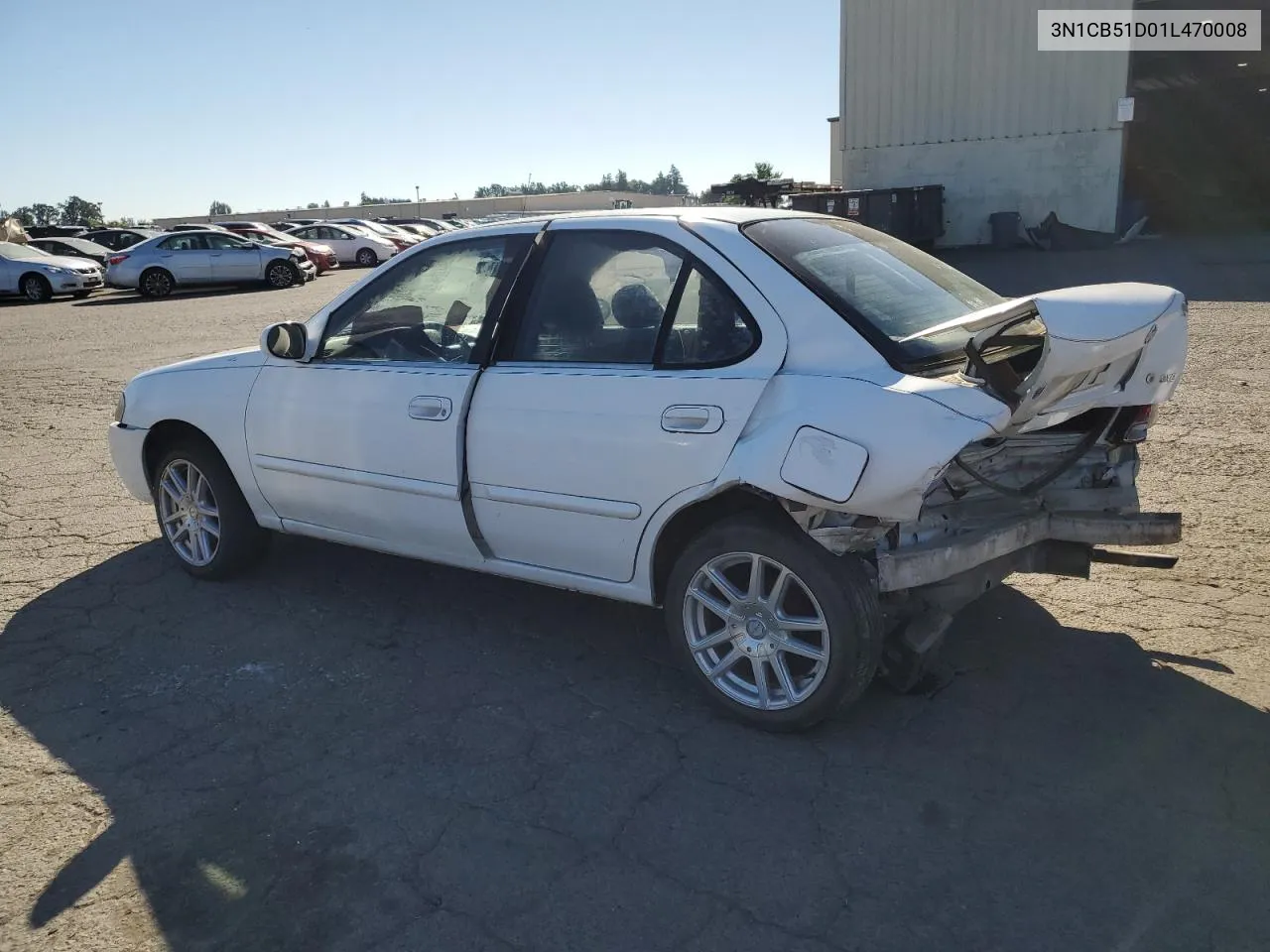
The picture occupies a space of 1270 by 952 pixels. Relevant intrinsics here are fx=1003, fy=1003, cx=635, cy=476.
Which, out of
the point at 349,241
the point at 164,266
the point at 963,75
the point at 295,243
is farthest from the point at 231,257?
the point at 963,75

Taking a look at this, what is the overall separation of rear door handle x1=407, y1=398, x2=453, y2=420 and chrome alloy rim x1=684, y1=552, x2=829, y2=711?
4.08 ft

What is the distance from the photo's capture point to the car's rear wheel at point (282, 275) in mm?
25000

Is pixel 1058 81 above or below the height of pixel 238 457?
above

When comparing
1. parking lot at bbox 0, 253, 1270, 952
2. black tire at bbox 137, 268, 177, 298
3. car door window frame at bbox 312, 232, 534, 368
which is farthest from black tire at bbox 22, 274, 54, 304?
car door window frame at bbox 312, 232, 534, 368

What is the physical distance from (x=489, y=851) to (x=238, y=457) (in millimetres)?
2656

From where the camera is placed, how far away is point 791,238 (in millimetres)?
3738

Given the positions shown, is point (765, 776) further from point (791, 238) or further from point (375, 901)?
point (791, 238)

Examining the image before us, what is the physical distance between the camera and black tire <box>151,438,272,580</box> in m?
4.91

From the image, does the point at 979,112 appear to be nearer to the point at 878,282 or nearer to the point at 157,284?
the point at 157,284

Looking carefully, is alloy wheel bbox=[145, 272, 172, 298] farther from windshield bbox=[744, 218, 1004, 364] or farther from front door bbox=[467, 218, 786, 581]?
windshield bbox=[744, 218, 1004, 364]

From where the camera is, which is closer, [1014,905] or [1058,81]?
[1014,905]

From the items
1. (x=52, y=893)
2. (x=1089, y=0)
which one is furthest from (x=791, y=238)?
(x=1089, y=0)

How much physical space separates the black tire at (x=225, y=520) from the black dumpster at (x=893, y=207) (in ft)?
59.3

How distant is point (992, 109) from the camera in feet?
77.2
